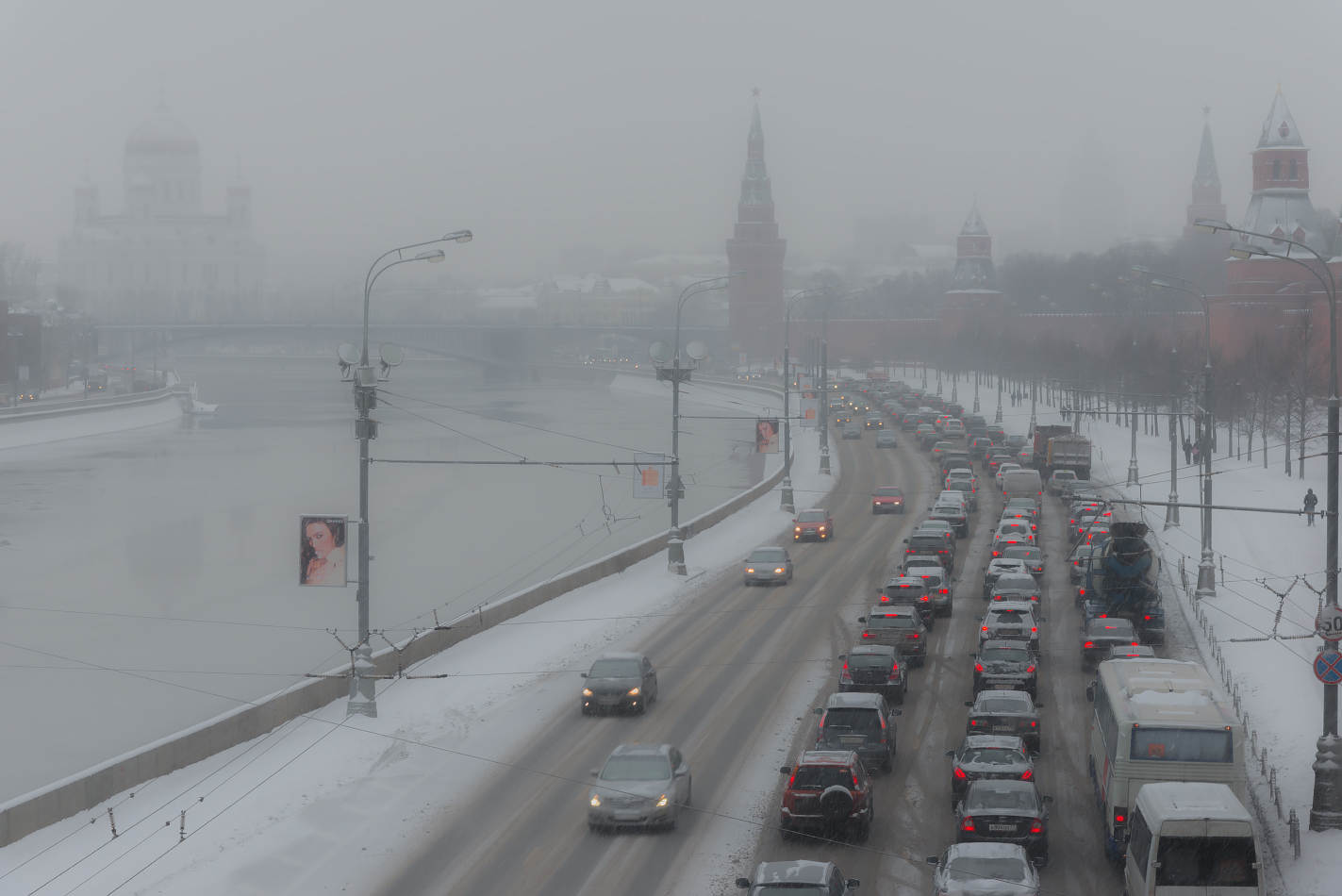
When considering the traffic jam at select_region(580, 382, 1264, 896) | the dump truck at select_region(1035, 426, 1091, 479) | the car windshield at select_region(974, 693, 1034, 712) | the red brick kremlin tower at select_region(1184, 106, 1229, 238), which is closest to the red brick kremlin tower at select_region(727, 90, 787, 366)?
the red brick kremlin tower at select_region(1184, 106, 1229, 238)

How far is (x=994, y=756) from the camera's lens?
17.8 meters

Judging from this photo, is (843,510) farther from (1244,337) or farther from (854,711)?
(1244,337)

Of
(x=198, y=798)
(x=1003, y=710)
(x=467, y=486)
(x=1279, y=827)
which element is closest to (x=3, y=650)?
(x=198, y=798)

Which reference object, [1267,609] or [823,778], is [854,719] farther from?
[1267,609]

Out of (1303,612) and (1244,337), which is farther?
(1244,337)

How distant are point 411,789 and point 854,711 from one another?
20.6 feet

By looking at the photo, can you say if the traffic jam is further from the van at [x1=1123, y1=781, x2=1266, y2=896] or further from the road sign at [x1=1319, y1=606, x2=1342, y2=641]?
the road sign at [x1=1319, y1=606, x2=1342, y2=641]

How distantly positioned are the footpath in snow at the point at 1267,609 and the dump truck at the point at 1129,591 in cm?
108

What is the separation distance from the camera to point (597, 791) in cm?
1758

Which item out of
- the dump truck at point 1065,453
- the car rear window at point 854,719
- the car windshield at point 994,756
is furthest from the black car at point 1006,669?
the dump truck at point 1065,453

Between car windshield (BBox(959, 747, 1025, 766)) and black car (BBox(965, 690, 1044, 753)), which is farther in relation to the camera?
black car (BBox(965, 690, 1044, 753))

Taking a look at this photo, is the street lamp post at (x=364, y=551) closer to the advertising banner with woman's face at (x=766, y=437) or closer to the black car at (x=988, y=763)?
the black car at (x=988, y=763)

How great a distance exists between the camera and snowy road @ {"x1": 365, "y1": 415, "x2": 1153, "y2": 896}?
636 inches

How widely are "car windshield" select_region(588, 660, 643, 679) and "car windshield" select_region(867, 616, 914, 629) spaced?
5.39 meters
